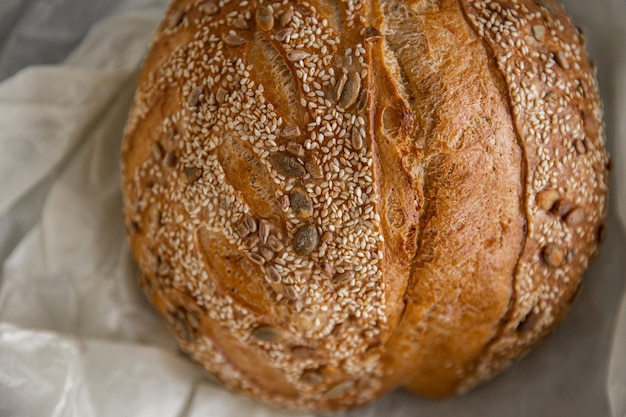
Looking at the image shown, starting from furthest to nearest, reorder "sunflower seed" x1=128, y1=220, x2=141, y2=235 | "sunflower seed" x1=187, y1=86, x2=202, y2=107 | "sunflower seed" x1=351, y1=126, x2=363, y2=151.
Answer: "sunflower seed" x1=128, y1=220, x2=141, y2=235, "sunflower seed" x1=187, y1=86, x2=202, y2=107, "sunflower seed" x1=351, y1=126, x2=363, y2=151

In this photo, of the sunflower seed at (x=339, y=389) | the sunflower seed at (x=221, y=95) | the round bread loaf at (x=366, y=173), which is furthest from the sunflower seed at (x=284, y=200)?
the sunflower seed at (x=339, y=389)

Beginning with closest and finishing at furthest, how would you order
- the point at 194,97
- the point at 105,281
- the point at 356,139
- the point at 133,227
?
the point at 356,139, the point at 194,97, the point at 133,227, the point at 105,281

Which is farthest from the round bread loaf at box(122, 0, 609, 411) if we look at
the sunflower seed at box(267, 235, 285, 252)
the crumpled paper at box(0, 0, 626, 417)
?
the crumpled paper at box(0, 0, 626, 417)

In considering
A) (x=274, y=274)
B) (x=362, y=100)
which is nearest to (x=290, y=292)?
(x=274, y=274)

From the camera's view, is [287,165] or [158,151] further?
[158,151]

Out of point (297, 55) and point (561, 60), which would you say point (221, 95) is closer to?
point (297, 55)

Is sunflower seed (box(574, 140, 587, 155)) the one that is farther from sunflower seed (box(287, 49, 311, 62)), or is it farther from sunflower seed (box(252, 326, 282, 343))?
sunflower seed (box(252, 326, 282, 343))
